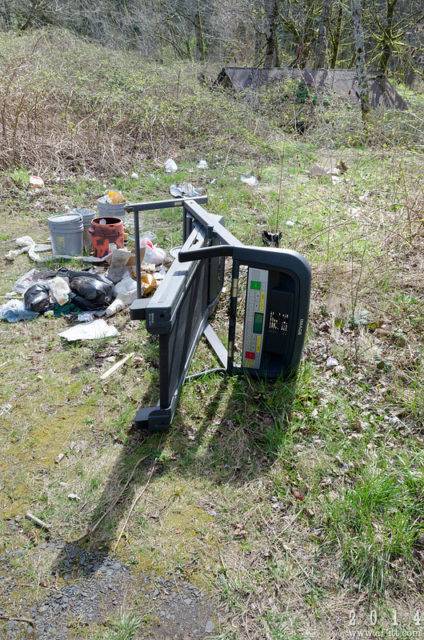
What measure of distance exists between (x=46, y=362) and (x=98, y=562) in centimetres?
193

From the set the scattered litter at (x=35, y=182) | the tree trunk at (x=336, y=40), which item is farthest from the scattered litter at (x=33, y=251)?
the tree trunk at (x=336, y=40)

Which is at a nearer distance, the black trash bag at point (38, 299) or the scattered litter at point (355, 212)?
the black trash bag at point (38, 299)

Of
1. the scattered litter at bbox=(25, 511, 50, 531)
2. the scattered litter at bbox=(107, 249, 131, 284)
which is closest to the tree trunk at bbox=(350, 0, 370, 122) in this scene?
the scattered litter at bbox=(107, 249, 131, 284)

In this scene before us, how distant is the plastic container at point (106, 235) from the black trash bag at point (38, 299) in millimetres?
1070

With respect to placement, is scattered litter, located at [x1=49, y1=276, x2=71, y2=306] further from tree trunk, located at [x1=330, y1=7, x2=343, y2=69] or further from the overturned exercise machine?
tree trunk, located at [x1=330, y1=7, x2=343, y2=69]

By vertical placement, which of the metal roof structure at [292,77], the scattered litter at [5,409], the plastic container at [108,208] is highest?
the metal roof structure at [292,77]

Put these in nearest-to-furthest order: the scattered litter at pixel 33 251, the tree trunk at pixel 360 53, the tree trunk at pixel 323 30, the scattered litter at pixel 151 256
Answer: the scattered litter at pixel 151 256, the scattered litter at pixel 33 251, the tree trunk at pixel 360 53, the tree trunk at pixel 323 30

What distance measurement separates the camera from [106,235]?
17.3ft

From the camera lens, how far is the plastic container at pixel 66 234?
527cm

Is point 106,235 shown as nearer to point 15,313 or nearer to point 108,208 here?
point 108,208

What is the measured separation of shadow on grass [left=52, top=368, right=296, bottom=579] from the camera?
7.65ft

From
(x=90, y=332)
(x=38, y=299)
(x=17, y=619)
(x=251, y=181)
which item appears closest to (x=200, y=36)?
(x=251, y=181)

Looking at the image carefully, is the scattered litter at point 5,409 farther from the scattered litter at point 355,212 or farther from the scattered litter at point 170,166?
the scattered litter at point 170,166

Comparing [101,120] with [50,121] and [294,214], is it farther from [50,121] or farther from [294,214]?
[294,214]
